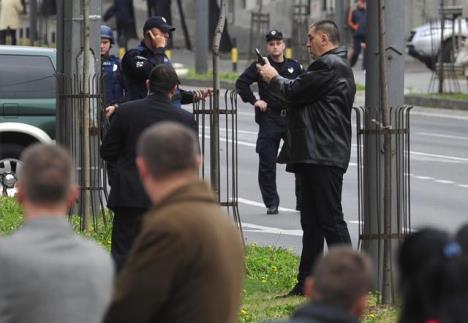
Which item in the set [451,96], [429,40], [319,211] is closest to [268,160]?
[319,211]

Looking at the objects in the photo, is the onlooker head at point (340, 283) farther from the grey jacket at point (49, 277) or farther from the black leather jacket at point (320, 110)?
the black leather jacket at point (320, 110)

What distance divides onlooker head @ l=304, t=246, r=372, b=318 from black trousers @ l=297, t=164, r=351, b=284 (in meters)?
5.70

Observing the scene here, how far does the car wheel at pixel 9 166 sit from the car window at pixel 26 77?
546 millimetres

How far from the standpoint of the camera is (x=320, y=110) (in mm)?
10547

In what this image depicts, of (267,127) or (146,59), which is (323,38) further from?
(267,127)

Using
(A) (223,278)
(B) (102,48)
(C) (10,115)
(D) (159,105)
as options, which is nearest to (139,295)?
(A) (223,278)

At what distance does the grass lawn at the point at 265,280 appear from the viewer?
32.1ft

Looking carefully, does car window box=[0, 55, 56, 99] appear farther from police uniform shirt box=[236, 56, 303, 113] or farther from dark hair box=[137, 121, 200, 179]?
dark hair box=[137, 121, 200, 179]

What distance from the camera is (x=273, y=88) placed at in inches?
416

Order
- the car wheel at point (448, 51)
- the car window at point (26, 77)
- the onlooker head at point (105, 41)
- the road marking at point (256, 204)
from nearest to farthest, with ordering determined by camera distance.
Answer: the onlooker head at point (105, 41) → the road marking at point (256, 204) → the car window at point (26, 77) → the car wheel at point (448, 51)

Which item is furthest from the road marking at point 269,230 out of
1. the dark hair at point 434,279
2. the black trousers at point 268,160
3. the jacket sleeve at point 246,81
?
Answer: the dark hair at point 434,279

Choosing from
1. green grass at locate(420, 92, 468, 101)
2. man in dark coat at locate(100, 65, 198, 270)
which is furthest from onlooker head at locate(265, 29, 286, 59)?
green grass at locate(420, 92, 468, 101)

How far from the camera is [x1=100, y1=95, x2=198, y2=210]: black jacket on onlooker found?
9.59m

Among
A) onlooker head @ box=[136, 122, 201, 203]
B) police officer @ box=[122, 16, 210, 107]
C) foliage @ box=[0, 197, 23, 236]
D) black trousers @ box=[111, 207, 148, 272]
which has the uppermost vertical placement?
police officer @ box=[122, 16, 210, 107]
